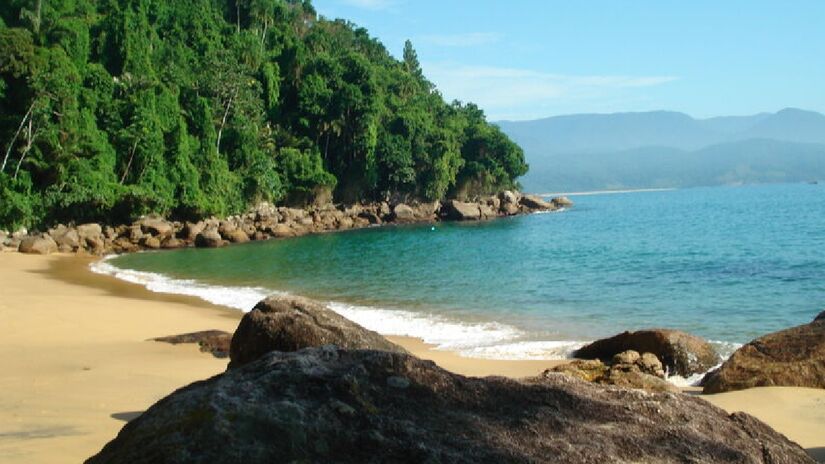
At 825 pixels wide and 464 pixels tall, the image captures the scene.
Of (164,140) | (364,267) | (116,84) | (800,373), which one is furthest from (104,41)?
(800,373)

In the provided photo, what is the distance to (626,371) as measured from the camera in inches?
406

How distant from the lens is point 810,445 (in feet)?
22.8

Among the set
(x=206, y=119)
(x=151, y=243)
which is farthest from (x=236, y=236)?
(x=206, y=119)

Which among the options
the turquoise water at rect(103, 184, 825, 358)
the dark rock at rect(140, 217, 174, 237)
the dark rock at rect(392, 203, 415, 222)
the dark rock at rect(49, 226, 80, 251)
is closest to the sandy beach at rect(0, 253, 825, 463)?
the turquoise water at rect(103, 184, 825, 358)

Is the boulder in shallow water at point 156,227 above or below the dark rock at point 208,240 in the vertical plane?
above

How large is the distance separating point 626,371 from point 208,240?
39.9m

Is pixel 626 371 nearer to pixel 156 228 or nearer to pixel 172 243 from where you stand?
pixel 172 243

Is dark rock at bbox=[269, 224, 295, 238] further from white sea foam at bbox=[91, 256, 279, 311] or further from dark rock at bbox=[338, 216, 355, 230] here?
white sea foam at bbox=[91, 256, 279, 311]

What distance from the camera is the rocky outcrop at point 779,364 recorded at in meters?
9.71

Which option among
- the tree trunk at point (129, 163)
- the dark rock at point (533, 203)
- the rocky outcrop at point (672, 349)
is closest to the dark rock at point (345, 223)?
the tree trunk at point (129, 163)

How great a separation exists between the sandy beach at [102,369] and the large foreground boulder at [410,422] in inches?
145

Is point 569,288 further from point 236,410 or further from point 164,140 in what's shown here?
point 164,140

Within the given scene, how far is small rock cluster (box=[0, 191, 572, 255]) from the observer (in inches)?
1673

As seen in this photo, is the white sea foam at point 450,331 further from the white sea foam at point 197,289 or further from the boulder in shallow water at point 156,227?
the boulder in shallow water at point 156,227
